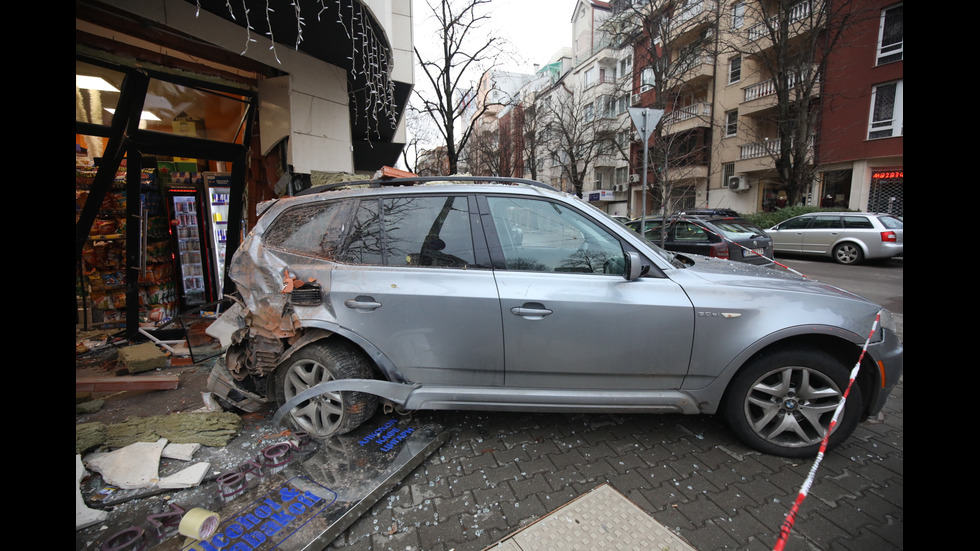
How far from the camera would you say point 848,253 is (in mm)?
11781

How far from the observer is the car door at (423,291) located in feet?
8.69

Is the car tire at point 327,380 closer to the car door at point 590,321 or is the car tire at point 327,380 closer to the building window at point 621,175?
the car door at point 590,321

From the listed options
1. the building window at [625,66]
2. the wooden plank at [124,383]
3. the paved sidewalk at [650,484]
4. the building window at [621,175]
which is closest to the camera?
the paved sidewalk at [650,484]

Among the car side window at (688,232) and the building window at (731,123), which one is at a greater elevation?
the building window at (731,123)

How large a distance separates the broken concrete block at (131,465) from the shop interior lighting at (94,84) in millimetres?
4098

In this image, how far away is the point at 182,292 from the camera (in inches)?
250

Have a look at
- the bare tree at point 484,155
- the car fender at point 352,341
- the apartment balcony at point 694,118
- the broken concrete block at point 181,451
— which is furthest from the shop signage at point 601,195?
the broken concrete block at point 181,451

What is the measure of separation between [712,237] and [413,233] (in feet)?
26.8

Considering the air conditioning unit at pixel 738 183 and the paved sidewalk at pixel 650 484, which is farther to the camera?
the air conditioning unit at pixel 738 183

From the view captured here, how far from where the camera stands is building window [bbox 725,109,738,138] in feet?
76.1
